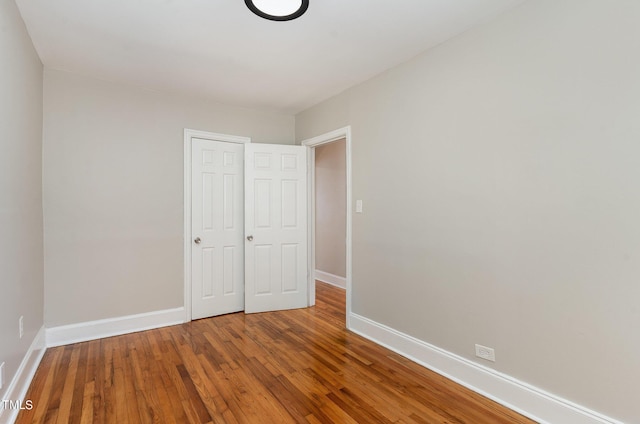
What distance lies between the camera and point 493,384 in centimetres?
210

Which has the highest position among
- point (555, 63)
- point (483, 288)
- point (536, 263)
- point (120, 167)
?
point (555, 63)

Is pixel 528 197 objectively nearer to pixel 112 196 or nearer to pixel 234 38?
pixel 234 38

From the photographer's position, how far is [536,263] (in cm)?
193

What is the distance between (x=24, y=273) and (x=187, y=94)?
2254 millimetres

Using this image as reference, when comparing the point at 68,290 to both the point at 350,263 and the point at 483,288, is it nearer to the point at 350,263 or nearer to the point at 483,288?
the point at 350,263

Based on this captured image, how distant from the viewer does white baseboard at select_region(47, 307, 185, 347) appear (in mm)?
2967

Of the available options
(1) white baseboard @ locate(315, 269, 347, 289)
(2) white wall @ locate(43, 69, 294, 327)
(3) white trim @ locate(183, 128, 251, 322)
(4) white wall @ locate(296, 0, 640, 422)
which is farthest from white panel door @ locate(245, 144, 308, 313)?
(4) white wall @ locate(296, 0, 640, 422)

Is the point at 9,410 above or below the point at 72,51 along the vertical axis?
below

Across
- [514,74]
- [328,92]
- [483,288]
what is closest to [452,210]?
[483,288]

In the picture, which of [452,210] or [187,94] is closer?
[452,210]

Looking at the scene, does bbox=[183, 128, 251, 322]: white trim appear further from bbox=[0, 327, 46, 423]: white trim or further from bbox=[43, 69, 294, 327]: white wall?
bbox=[0, 327, 46, 423]: white trim

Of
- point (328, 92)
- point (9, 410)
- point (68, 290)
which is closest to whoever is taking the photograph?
point (9, 410)

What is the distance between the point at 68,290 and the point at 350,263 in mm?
2706

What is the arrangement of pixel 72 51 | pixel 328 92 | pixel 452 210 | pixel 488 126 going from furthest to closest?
pixel 328 92 → pixel 72 51 → pixel 452 210 → pixel 488 126
